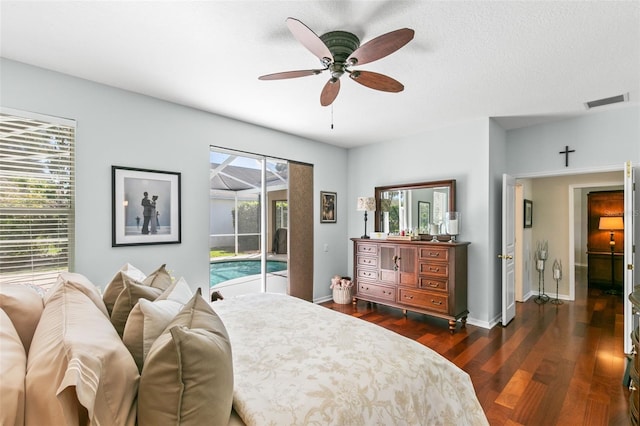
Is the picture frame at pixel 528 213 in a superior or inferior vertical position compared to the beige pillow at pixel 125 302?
superior

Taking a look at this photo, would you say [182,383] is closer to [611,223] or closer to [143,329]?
[143,329]

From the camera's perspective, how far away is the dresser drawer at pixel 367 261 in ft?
14.9

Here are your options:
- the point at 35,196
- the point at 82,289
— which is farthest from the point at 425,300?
the point at 35,196

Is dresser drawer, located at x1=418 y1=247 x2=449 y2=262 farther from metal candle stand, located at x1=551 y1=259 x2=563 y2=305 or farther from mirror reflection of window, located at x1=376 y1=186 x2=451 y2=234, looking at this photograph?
metal candle stand, located at x1=551 y1=259 x2=563 y2=305

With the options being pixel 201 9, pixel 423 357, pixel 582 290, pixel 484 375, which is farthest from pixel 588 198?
pixel 201 9

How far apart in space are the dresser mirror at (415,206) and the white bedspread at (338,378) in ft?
9.46

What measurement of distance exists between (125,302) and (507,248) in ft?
14.2

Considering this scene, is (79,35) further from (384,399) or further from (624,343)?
(624,343)

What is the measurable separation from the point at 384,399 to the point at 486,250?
10.8 ft

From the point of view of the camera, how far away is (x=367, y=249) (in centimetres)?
463

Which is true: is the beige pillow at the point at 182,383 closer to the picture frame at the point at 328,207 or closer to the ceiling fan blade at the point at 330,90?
the ceiling fan blade at the point at 330,90

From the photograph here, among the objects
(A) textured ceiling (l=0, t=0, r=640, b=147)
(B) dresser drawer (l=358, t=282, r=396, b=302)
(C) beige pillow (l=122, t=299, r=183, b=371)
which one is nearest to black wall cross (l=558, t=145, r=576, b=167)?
(A) textured ceiling (l=0, t=0, r=640, b=147)

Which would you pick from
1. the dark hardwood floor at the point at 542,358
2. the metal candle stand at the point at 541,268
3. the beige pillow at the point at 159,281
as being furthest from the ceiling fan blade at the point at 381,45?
the metal candle stand at the point at 541,268

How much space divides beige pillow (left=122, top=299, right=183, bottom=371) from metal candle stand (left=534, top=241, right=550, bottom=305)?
5848 mm
